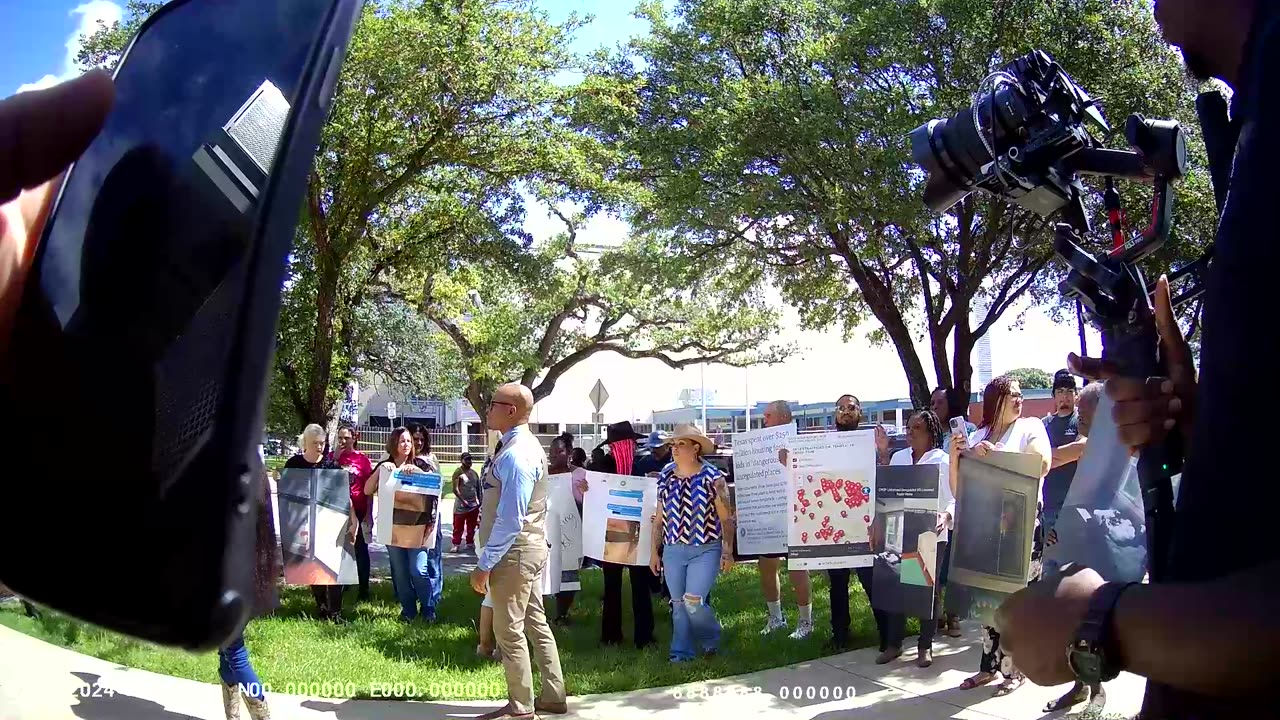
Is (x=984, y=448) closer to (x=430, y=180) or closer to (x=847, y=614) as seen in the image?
(x=847, y=614)

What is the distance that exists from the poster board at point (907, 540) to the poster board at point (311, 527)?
4.76 m

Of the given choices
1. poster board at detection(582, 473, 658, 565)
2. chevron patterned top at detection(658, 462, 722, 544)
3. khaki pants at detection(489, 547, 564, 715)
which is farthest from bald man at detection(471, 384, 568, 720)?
poster board at detection(582, 473, 658, 565)

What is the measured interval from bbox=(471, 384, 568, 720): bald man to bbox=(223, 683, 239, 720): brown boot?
148 centimetres

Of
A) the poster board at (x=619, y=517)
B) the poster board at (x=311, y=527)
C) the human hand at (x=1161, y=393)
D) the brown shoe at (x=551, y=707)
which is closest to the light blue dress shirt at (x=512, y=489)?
the brown shoe at (x=551, y=707)

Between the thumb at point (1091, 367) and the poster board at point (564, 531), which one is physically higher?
the thumb at point (1091, 367)

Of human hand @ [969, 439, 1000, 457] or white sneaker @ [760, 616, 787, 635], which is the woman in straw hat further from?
human hand @ [969, 439, 1000, 457]

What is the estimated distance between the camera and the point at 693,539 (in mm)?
7141

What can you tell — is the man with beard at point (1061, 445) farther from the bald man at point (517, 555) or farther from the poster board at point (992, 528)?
the bald man at point (517, 555)

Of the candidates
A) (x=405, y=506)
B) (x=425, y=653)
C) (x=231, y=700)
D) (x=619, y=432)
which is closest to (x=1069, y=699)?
(x=619, y=432)

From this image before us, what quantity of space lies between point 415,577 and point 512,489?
346 cm

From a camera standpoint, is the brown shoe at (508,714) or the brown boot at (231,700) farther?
the brown shoe at (508,714)

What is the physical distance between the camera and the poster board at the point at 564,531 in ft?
25.9

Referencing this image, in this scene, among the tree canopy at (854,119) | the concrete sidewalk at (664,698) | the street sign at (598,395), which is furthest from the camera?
the street sign at (598,395)

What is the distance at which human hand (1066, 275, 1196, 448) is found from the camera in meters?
1.63
